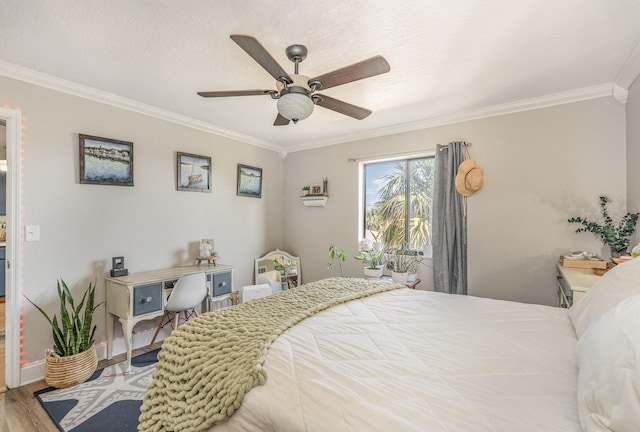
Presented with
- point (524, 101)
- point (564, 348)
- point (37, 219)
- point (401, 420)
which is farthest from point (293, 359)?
point (524, 101)

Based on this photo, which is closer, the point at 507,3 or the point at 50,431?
the point at 507,3

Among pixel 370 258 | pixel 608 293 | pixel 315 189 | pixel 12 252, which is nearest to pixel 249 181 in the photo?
pixel 315 189

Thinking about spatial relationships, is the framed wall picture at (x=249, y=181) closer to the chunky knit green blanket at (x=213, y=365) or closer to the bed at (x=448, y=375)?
the chunky knit green blanket at (x=213, y=365)

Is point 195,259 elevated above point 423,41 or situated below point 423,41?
below

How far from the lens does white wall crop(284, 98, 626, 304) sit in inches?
101

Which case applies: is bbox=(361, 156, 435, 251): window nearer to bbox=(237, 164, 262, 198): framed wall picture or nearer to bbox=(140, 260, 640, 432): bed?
bbox=(237, 164, 262, 198): framed wall picture

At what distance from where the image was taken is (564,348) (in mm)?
1173

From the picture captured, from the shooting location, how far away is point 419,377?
3.28 feet

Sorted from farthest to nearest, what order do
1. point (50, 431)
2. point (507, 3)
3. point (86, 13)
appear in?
1. point (50, 431)
2. point (86, 13)
3. point (507, 3)

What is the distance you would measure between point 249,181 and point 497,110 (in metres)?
3.08

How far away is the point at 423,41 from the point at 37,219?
3228mm

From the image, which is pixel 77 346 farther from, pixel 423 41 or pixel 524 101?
pixel 524 101

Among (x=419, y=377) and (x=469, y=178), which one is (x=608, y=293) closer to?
(x=419, y=377)

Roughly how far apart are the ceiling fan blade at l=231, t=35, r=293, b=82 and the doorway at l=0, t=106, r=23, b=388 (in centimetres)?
214
